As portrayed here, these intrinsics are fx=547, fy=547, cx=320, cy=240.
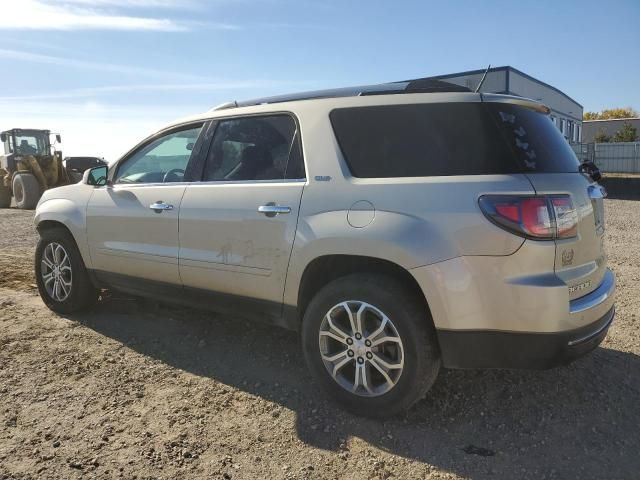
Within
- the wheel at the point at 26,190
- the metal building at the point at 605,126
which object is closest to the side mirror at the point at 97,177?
the wheel at the point at 26,190

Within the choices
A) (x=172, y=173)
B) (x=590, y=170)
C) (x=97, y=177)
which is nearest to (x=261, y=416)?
(x=172, y=173)

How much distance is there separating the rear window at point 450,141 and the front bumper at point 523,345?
788 mm

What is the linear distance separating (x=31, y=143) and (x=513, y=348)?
65.9 feet

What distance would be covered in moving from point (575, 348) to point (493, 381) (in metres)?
0.94

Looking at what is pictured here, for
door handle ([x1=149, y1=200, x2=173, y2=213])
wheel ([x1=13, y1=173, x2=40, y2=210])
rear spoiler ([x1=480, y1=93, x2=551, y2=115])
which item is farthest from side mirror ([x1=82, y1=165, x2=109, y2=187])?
wheel ([x1=13, y1=173, x2=40, y2=210])

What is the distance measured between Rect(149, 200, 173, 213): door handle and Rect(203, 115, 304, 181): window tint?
0.35 m

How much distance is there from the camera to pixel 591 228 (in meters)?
2.95

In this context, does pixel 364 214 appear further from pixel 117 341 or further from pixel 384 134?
pixel 117 341

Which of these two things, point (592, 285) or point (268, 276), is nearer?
point (592, 285)

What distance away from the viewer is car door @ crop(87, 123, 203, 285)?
13.4 ft

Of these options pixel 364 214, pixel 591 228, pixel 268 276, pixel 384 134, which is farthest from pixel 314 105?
pixel 591 228

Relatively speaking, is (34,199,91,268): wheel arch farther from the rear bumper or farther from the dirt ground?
the rear bumper

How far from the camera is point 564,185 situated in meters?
2.79

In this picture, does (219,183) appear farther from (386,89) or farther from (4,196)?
(4,196)
